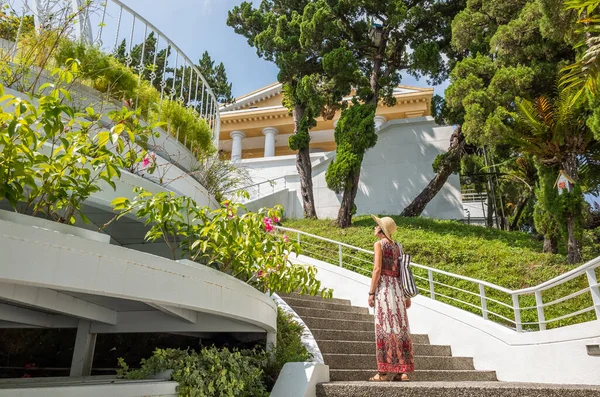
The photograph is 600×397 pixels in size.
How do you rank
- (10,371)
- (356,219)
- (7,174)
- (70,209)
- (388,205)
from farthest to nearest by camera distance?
(388,205) < (356,219) < (10,371) < (70,209) < (7,174)

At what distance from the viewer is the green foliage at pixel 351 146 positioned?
1254 centimetres

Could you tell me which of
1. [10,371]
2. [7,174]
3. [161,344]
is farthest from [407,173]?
[7,174]

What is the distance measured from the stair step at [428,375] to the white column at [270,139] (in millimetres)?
16367

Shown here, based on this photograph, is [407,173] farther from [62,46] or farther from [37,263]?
[37,263]

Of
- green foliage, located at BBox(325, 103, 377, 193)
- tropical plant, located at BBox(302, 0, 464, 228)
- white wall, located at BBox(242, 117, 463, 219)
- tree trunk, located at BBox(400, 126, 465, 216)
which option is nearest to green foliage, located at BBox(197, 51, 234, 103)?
white wall, located at BBox(242, 117, 463, 219)

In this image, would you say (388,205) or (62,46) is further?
(388,205)

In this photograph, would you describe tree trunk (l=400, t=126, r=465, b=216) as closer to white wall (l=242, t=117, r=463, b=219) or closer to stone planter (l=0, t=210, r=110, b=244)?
white wall (l=242, t=117, r=463, b=219)

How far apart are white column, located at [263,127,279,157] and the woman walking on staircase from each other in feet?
54.9

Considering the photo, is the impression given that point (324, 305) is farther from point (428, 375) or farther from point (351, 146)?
point (351, 146)

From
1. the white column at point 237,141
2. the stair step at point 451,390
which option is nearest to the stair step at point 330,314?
the stair step at point 451,390

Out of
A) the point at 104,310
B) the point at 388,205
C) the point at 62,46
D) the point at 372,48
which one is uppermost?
the point at 372,48

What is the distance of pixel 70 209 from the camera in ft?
9.50

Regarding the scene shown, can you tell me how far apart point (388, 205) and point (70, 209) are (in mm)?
13818

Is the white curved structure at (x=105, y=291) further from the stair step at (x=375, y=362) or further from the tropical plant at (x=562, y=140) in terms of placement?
the tropical plant at (x=562, y=140)
